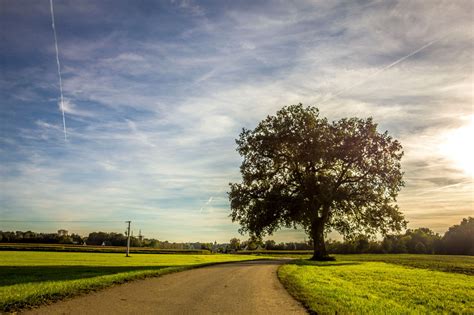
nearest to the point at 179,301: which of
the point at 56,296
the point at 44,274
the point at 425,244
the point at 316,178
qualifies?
the point at 56,296

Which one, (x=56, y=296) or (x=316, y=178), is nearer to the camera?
(x=56, y=296)

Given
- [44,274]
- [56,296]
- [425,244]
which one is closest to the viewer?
[56,296]

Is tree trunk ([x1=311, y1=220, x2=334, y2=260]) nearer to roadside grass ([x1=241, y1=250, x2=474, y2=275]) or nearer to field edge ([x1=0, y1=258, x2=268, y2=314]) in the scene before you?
roadside grass ([x1=241, y1=250, x2=474, y2=275])

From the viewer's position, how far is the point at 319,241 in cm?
4525

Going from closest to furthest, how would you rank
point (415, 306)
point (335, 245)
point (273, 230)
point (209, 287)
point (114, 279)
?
point (415, 306) < point (209, 287) < point (114, 279) < point (273, 230) < point (335, 245)

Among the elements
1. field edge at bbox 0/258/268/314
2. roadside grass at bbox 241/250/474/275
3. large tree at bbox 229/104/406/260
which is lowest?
roadside grass at bbox 241/250/474/275

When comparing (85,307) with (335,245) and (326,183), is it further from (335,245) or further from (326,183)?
(335,245)

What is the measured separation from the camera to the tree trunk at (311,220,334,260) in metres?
44.6

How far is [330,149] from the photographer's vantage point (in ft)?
140

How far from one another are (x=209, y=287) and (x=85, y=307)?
6.28 meters

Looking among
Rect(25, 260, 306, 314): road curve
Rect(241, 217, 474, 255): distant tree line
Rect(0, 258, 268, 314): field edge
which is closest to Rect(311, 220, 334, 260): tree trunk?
Rect(25, 260, 306, 314): road curve

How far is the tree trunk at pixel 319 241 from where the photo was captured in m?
44.6

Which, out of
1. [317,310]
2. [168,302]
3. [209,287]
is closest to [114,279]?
[209,287]

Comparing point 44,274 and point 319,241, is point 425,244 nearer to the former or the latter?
point 319,241
